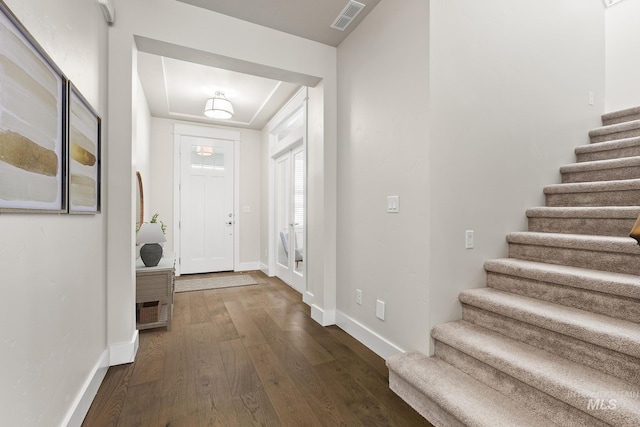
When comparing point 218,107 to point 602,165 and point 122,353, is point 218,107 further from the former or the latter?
point 602,165

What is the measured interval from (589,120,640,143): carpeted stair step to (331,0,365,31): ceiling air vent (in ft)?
7.99

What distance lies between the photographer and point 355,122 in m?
2.81

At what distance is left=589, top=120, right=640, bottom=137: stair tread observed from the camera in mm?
2533

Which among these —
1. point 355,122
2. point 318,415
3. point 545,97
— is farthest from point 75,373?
point 545,97

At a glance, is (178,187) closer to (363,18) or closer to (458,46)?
(363,18)

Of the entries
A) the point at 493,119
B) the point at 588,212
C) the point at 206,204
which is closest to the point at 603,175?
the point at 588,212

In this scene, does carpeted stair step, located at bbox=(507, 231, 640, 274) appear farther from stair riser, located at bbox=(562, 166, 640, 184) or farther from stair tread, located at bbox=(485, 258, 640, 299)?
stair riser, located at bbox=(562, 166, 640, 184)

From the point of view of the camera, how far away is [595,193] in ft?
7.38

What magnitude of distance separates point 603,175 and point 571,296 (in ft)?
4.18

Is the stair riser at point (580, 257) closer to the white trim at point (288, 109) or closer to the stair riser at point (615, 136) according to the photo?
the stair riser at point (615, 136)

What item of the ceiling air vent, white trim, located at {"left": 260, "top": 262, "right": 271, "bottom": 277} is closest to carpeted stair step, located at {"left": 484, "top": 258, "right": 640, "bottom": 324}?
the ceiling air vent

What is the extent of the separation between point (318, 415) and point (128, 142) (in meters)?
2.28

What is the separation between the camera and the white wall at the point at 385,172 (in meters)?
2.06

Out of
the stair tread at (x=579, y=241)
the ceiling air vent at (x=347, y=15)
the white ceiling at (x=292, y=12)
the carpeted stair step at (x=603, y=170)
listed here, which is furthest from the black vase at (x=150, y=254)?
the carpeted stair step at (x=603, y=170)
